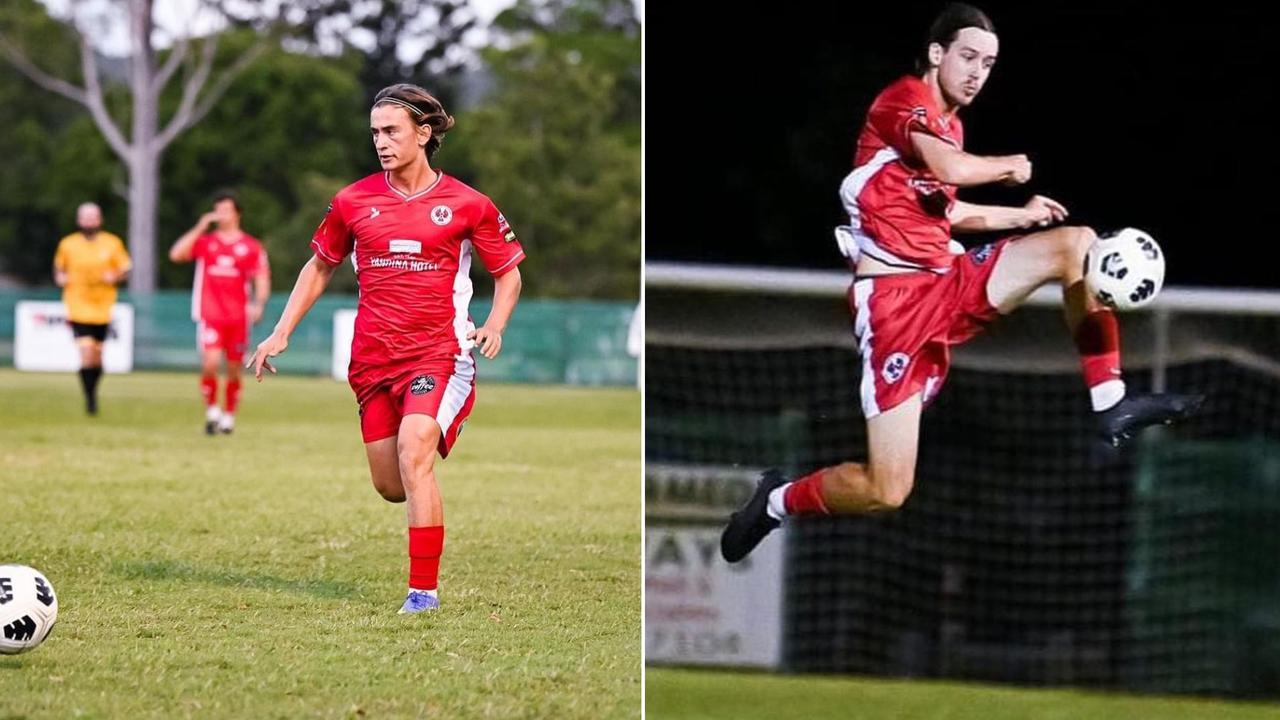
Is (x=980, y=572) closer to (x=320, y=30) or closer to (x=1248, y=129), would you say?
(x=1248, y=129)

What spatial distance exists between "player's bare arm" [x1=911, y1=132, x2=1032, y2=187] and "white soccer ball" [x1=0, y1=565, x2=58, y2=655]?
261 centimetres

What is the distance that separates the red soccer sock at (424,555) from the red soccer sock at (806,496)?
3.28 feet

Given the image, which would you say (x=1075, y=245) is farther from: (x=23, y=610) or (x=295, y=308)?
(x=23, y=610)

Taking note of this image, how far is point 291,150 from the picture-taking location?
41.1m

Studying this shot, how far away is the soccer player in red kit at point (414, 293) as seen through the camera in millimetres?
5570

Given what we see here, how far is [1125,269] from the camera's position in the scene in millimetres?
5066

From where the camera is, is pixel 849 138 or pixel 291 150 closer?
pixel 849 138

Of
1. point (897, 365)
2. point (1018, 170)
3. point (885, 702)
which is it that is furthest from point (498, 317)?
point (885, 702)

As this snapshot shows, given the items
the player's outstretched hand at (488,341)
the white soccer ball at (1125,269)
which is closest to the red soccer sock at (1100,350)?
the white soccer ball at (1125,269)

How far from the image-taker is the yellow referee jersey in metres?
13.8

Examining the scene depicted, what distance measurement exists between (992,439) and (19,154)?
129 ft

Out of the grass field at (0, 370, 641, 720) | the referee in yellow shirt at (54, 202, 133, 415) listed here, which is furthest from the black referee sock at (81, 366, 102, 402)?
the grass field at (0, 370, 641, 720)

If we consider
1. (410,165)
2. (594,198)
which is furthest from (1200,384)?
(594,198)

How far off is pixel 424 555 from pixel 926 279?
64.4 inches
